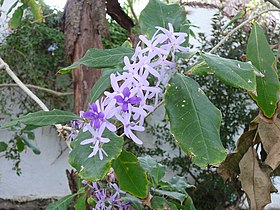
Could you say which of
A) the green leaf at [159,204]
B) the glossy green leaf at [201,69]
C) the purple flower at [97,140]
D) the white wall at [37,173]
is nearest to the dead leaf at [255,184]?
the green leaf at [159,204]

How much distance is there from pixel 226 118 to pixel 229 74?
3279 millimetres

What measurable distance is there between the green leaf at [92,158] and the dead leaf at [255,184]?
419 mm

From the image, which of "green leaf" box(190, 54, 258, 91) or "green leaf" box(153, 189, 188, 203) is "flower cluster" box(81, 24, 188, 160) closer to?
"green leaf" box(190, 54, 258, 91)

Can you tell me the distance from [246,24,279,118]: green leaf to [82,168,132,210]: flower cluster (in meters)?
0.41

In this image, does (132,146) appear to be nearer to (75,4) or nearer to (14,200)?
(14,200)

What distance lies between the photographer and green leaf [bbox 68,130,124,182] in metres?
0.70

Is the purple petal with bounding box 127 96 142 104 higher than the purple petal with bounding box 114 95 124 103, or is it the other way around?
the purple petal with bounding box 114 95 124 103

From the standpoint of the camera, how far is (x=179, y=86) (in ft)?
2.51

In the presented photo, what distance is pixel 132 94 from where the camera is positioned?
0.70 meters

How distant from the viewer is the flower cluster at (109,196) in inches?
44.4

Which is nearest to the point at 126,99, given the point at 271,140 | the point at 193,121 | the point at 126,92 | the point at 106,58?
the point at 126,92

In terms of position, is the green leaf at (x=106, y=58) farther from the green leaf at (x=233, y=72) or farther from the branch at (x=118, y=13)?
the branch at (x=118, y=13)

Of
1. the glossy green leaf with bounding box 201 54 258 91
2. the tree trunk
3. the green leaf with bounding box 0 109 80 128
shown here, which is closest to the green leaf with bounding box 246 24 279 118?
the glossy green leaf with bounding box 201 54 258 91

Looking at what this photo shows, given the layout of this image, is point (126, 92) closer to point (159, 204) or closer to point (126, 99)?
point (126, 99)
